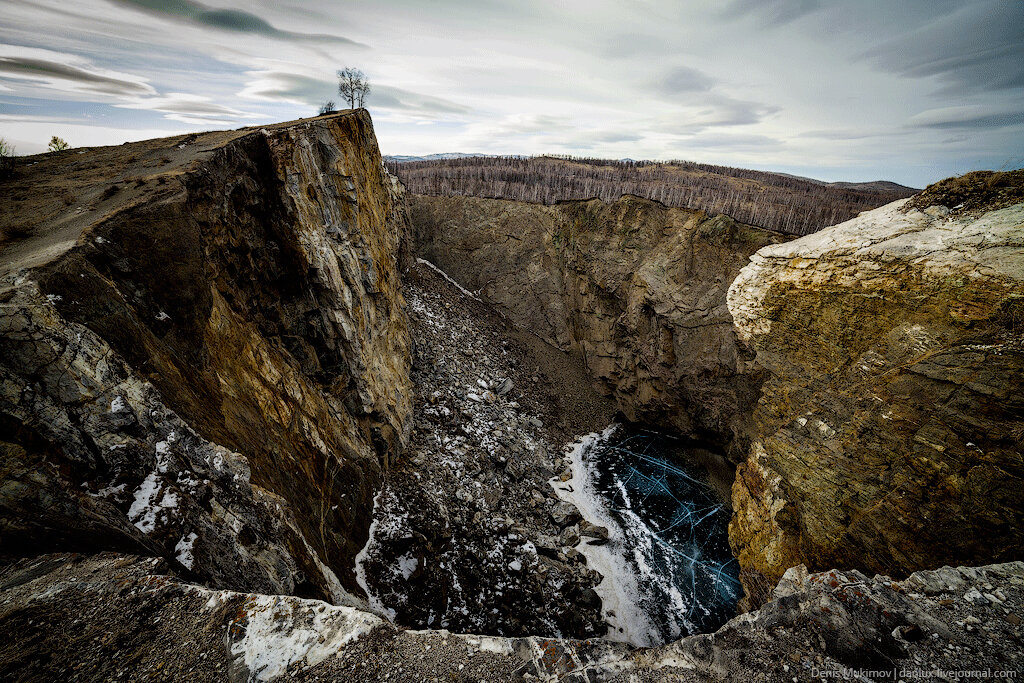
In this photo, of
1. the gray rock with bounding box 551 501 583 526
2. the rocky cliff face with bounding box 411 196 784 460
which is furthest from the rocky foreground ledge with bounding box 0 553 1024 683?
the rocky cliff face with bounding box 411 196 784 460

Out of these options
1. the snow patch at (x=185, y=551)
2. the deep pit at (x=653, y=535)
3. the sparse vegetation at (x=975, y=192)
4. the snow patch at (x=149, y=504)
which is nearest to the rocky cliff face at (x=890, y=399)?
the sparse vegetation at (x=975, y=192)

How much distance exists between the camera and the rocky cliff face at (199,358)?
13.2ft

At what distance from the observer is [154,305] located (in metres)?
5.58

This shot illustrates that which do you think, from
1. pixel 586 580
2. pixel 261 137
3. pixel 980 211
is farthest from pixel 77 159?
pixel 980 211

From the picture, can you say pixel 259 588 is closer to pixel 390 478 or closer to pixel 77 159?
pixel 390 478

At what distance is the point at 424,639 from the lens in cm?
443

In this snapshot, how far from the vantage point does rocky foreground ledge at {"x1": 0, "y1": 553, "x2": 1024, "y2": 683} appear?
327 centimetres

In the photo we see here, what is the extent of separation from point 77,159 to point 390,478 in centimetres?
1027

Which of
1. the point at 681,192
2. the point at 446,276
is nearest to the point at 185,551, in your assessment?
the point at 446,276

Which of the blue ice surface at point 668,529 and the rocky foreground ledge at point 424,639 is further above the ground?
the rocky foreground ledge at point 424,639

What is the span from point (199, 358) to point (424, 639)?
526cm

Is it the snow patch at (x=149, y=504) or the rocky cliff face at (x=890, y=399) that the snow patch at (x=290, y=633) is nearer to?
the snow patch at (x=149, y=504)

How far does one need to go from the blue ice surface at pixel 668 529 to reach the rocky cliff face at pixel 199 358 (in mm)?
8497

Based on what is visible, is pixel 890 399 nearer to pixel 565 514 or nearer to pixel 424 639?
pixel 565 514
